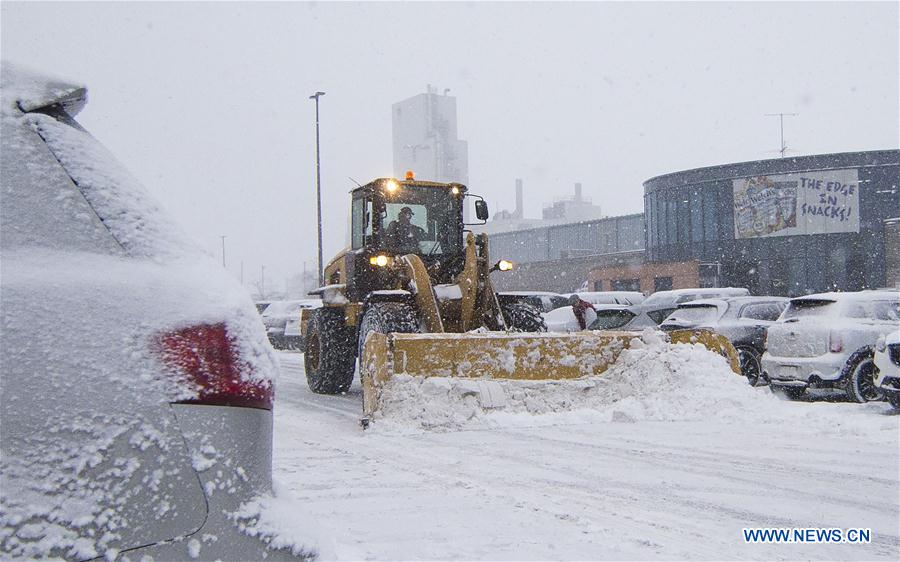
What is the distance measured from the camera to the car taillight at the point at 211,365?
200 cm

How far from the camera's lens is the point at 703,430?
7230mm

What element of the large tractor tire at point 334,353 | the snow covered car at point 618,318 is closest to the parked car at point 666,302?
the snow covered car at point 618,318

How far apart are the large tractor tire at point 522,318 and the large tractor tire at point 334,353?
2524 millimetres

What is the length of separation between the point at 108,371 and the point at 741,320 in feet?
38.2

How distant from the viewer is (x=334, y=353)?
36.0 feet

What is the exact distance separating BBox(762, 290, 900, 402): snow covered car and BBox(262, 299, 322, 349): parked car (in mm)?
14727

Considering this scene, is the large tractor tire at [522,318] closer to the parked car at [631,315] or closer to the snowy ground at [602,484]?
the snowy ground at [602,484]

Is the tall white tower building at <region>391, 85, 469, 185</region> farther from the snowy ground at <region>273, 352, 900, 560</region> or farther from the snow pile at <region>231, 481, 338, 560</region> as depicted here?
the snow pile at <region>231, 481, 338, 560</region>

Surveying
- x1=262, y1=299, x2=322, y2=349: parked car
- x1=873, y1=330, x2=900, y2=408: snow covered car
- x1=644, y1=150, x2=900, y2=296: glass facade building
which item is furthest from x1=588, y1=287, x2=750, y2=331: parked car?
x1=644, y1=150, x2=900, y2=296: glass facade building

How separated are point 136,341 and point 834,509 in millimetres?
4158

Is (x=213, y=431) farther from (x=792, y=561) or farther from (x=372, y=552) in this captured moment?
(x=792, y=561)

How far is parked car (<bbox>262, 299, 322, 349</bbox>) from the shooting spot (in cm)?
2256

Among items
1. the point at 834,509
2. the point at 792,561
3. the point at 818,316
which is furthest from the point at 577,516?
the point at 818,316

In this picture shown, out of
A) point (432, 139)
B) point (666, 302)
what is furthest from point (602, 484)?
point (432, 139)
